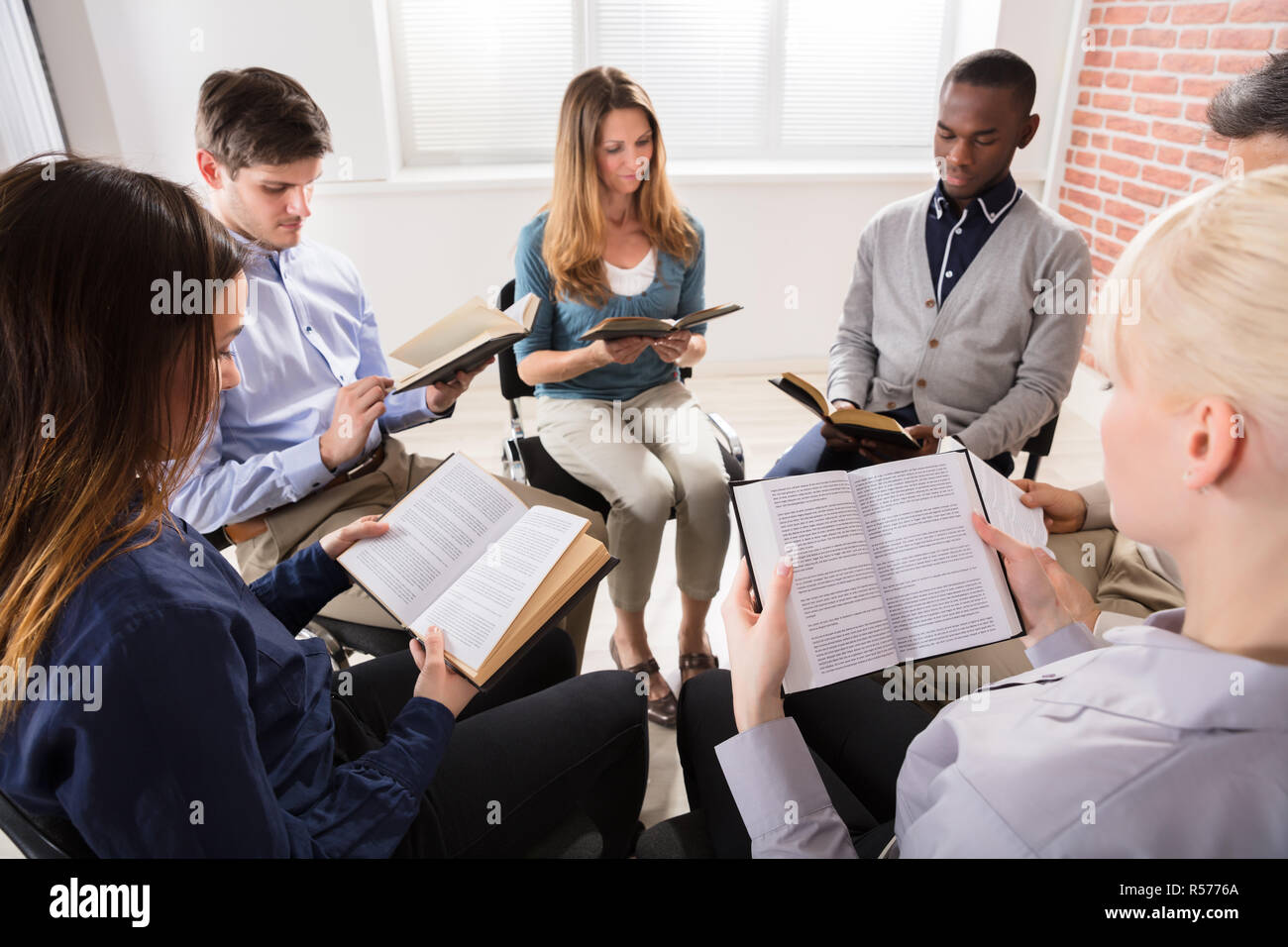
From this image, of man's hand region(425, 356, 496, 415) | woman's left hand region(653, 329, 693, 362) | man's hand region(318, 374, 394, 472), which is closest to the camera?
man's hand region(318, 374, 394, 472)

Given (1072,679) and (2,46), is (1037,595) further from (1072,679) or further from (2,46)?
(2,46)

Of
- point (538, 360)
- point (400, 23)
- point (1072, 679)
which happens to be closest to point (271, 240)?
point (538, 360)

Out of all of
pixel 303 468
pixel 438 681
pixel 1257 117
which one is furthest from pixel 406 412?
pixel 1257 117

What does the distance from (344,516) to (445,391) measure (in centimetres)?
38

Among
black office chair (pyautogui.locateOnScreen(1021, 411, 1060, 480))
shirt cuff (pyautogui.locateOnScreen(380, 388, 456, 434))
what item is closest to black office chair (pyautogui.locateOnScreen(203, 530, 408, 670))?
shirt cuff (pyautogui.locateOnScreen(380, 388, 456, 434))

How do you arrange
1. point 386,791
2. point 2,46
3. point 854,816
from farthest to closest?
point 2,46
point 854,816
point 386,791

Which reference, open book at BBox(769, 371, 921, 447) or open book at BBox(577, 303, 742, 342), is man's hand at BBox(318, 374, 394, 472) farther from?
open book at BBox(769, 371, 921, 447)

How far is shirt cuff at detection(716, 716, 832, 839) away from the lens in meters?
0.90

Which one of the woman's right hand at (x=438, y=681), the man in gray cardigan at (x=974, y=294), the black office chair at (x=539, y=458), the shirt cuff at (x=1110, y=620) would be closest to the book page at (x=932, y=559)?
the shirt cuff at (x=1110, y=620)

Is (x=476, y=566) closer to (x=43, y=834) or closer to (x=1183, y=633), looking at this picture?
(x=43, y=834)

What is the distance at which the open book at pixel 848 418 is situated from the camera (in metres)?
1.57

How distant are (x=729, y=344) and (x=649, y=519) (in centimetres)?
227

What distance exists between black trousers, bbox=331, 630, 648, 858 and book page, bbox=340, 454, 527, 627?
0.18 meters

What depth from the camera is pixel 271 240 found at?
1764 millimetres
